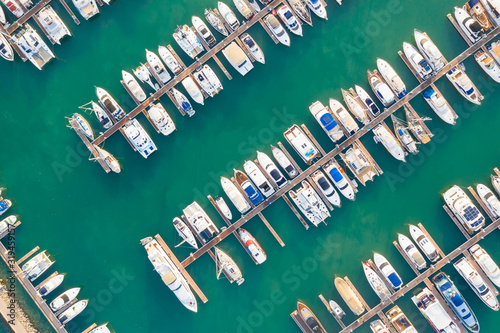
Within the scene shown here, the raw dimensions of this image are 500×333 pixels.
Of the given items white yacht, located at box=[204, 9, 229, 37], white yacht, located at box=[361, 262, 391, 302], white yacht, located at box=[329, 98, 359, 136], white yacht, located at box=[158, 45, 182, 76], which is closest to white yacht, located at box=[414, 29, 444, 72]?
white yacht, located at box=[329, 98, 359, 136]

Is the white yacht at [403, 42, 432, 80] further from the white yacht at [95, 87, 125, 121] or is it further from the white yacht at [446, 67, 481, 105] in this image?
the white yacht at [95, 87, 125, 121]

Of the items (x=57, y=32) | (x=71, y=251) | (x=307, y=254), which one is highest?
(x=57, y=32)

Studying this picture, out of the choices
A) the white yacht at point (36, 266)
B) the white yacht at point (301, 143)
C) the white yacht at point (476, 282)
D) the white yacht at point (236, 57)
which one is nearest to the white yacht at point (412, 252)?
the white yacht at point (476, 282)

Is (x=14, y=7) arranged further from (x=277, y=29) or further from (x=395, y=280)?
(x=395, y=280)

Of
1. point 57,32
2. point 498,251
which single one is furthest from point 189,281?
point 498,251

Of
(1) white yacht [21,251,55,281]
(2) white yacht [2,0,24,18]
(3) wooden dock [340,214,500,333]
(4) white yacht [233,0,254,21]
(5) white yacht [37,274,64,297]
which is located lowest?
(3) wooden dock [340,214,500,333]

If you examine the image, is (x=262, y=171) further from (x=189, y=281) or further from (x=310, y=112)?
(x=189, y=281)
